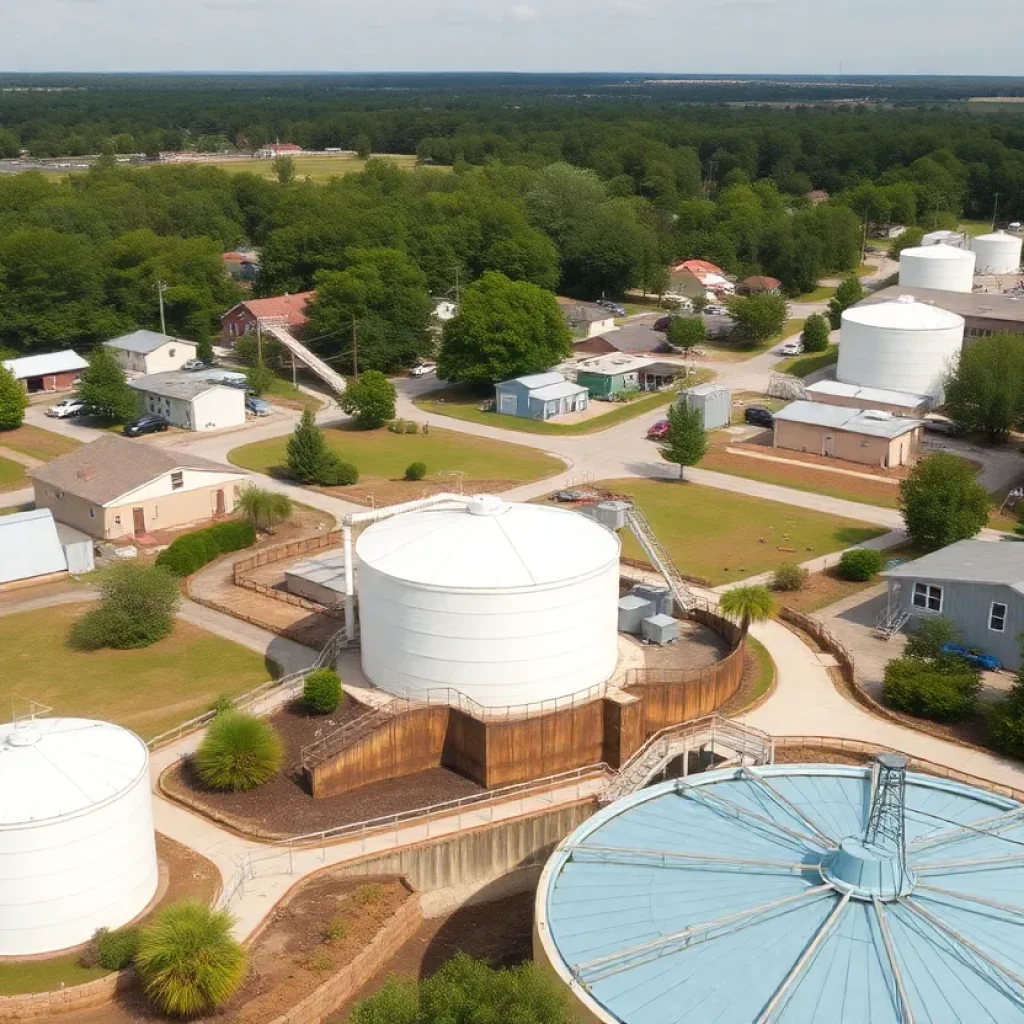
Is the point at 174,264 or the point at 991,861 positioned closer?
the point at 991,861

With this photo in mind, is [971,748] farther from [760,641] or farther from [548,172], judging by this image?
[548,172]

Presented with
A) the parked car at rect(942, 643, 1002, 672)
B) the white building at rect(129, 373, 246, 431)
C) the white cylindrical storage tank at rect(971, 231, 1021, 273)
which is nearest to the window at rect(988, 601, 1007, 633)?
the parked car at rect(942, 643, 1002, 672)

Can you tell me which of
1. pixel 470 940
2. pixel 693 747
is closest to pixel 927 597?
pixel 693 747

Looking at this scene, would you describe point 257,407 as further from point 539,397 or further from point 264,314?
point 539,397

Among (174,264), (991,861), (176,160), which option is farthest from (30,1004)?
(176,160)

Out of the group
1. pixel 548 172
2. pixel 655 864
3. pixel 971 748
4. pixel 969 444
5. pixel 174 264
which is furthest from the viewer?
pixel 548 172

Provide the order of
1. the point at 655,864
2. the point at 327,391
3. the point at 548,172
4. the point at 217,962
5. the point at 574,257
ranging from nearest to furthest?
the point at 217,962 → the point at 655,864 → the point at 327,391 → the point at 574,257 → the point at 548,172
